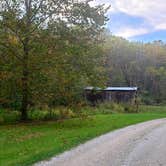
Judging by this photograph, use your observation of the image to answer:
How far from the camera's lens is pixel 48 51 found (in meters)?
23.7

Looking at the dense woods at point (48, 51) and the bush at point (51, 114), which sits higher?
the dense woods at point (48, 51)

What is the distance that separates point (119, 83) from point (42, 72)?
177 feet

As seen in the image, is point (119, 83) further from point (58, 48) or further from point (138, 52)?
point (58, 48)

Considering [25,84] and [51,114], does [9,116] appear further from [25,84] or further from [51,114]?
[25,84]

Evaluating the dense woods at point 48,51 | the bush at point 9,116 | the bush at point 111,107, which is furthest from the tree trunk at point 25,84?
the bush at point 111,107

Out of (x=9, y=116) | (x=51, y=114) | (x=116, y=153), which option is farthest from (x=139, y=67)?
(x=116, y=153)

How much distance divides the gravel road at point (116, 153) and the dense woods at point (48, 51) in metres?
7.74

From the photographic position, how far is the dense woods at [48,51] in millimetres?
23750

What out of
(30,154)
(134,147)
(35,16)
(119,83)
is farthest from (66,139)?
(119,83)

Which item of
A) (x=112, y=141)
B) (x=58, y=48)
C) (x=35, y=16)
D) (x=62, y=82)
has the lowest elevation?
(x=112, y=141)

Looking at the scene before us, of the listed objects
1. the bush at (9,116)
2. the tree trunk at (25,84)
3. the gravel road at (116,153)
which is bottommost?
the gravel road at (116,153)

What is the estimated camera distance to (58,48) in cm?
2416

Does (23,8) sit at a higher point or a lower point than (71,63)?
higher

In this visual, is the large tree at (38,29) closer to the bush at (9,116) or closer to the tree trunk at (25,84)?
the tree trunk at (25,84)
